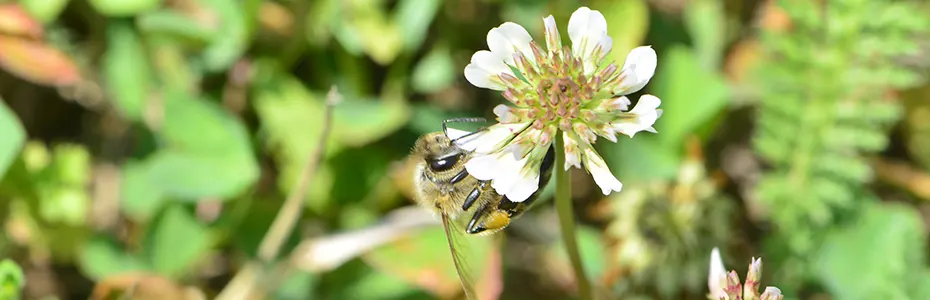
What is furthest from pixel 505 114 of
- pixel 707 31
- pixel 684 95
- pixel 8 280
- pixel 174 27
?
pixel 707 31

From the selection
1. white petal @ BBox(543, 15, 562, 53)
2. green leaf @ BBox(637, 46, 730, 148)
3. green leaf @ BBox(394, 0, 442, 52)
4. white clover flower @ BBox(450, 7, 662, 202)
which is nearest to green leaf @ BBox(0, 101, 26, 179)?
green leaf @ BBox(394, 0, 442, 52)

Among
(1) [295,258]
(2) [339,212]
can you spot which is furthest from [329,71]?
(1) [295,258]

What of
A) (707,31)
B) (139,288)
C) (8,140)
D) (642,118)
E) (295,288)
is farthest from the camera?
(707,31)

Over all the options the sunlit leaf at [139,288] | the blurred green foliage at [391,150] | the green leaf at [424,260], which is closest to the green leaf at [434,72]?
the blurred green foliage at [391,150]

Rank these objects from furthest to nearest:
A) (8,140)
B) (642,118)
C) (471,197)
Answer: (8,140), (471,197), (642,118)

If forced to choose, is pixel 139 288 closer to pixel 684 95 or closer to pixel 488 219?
pixel 488 219

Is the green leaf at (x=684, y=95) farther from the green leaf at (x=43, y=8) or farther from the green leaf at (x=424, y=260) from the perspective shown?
the green leaf at (x=43, y=8)
